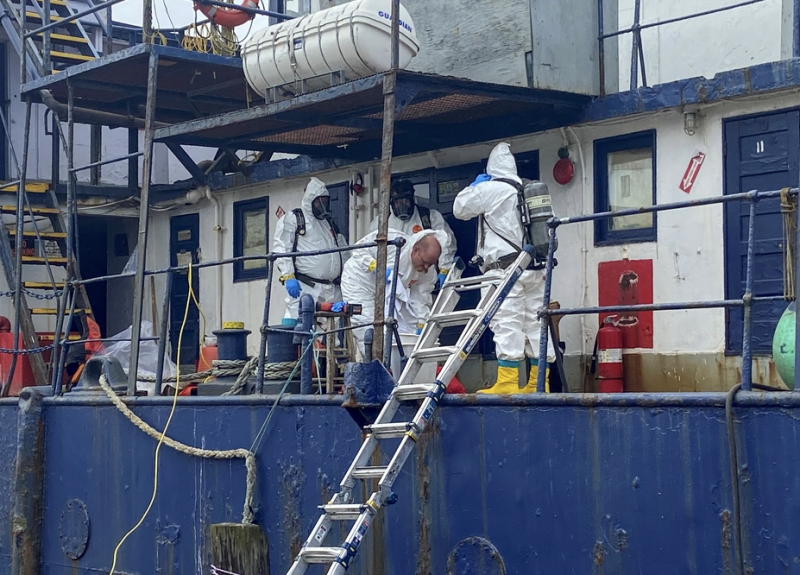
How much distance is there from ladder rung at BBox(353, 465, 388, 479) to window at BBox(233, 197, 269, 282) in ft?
17.0

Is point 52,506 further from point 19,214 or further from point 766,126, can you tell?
point 766,126

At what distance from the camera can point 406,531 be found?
7004 mm

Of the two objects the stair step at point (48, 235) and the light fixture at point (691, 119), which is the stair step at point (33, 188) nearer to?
the stair step at point (48, 235)

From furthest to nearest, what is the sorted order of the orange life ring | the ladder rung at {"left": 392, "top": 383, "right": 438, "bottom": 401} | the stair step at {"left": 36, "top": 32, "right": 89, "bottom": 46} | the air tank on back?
the stair step at {"left": 36, "top": 32, "right": 89, "bottom": 46}
the orange life ring
the air tank on back
the ladder rung at {"left": 392, "top": 383, "right": 438, "bottom": 401}

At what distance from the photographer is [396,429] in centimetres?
654

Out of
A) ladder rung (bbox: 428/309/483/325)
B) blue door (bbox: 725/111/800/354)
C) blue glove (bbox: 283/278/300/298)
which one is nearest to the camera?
ladder rung (bbox: 428/309/483/325)

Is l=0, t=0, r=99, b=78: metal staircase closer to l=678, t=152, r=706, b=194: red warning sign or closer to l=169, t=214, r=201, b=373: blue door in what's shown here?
l=169, t=214, r=201, b=373: blue door

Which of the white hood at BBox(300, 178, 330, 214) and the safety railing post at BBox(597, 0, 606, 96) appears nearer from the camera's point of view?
the safety railing post at BBox(597, 0, 606, 96)

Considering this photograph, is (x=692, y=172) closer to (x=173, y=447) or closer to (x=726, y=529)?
(x=726, y=529)

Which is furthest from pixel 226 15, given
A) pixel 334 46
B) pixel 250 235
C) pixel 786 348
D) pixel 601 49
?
pixel 786 348

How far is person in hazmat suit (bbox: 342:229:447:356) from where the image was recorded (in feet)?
28.5

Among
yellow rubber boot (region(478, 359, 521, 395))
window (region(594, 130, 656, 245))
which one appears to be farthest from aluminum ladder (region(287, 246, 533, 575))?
window (region(594, 130, 656, 245))

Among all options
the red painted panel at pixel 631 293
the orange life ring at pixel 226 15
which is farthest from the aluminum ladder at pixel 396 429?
the orange life ring at pixel 226 15

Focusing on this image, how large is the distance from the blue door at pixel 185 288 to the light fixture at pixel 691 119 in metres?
5.93
